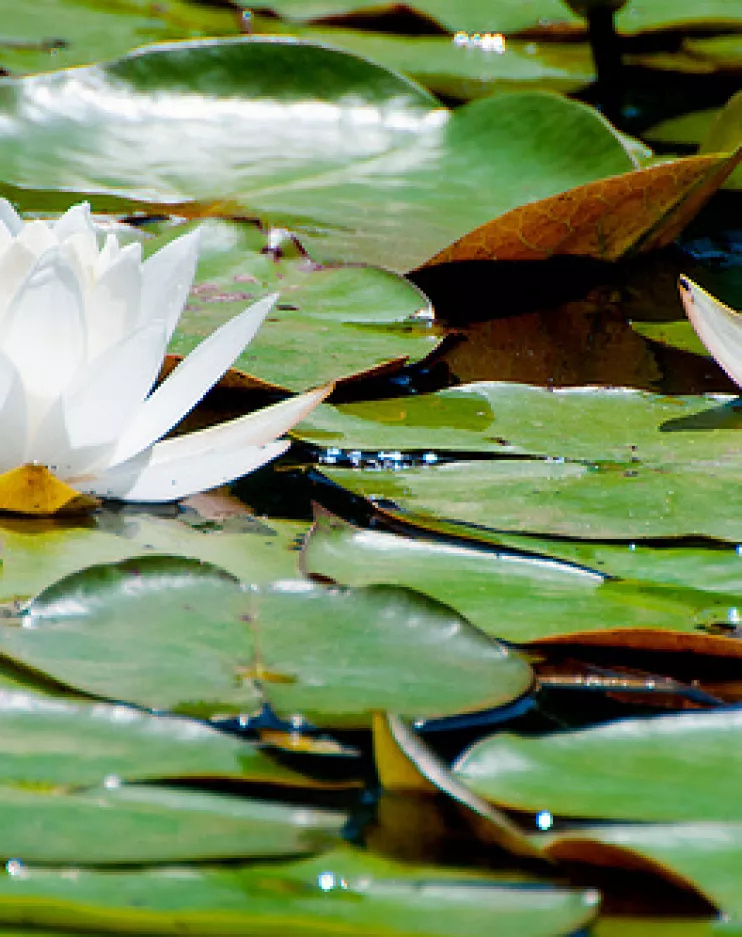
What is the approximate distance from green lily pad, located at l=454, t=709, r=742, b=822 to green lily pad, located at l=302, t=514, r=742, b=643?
0.15m

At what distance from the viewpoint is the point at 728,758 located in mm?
878

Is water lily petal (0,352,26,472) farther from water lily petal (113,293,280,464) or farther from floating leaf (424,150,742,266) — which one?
floating leaf (424,150,742,266)

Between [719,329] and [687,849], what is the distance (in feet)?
2.71

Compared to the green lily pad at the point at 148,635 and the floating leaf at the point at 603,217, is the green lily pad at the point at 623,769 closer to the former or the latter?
the green lily pad at the point at 148,635

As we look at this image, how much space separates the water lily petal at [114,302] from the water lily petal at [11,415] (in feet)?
0.31

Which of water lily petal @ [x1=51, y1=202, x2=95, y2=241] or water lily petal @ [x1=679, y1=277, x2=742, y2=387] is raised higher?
water lily petal @ [x1=51, y1=202, x2=95, y2=241]

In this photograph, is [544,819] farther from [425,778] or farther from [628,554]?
[628,554]

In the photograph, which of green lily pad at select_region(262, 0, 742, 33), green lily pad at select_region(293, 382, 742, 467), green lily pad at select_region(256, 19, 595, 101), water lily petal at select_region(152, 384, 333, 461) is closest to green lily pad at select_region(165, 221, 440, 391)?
green lily pad at select_region(293, 382, 742, 467)

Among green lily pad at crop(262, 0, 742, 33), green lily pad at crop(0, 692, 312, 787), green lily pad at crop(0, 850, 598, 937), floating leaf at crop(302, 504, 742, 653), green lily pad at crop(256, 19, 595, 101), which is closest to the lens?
green lily pad at crop(0, 850, 598, 937)

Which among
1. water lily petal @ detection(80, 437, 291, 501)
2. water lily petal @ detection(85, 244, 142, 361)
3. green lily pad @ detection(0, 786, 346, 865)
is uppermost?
water lily petal @ detection(85, 244, 142, 361)

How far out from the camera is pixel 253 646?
3.18 ft

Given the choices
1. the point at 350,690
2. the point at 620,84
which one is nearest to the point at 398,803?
the point at 350,690

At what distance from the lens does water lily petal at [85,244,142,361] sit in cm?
121

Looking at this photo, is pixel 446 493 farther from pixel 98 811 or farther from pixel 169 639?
pixel 98 811
